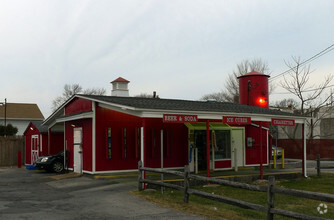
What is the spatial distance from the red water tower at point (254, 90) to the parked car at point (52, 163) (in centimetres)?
1407

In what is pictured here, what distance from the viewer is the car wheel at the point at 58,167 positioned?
19575mm

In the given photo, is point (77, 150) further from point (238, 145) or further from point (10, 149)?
point (10, 149)

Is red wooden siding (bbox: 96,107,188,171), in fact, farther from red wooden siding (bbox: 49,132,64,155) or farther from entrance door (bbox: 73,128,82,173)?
red wooden siding (bbox: 49,132,64,155)

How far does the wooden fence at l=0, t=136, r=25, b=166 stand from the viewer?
25.8m

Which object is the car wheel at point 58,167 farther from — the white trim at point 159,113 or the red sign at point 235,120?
the red sign at point 235,120

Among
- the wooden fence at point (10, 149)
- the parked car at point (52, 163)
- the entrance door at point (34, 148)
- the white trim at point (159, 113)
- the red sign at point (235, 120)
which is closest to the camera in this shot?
the white trim at point (159, 113)

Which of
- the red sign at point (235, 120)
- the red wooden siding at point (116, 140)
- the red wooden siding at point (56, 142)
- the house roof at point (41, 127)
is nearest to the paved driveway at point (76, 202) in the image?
the red wooden siding at point (116, 140)

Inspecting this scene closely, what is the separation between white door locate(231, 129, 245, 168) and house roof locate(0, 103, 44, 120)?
39.8 metres

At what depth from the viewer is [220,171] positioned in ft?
60.3

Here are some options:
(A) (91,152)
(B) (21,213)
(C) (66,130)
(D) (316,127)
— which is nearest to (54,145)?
(C) (66,130)

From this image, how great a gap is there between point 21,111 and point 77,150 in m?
38.8

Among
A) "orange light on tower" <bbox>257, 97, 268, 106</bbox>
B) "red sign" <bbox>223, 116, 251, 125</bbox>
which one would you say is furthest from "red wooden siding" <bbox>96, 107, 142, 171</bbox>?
"orange light on tower" <bbox>257, 97, 268, 106</bbox>

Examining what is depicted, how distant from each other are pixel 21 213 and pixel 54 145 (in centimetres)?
Answer: 1433

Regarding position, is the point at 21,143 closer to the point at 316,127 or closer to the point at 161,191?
the point at 161,191
